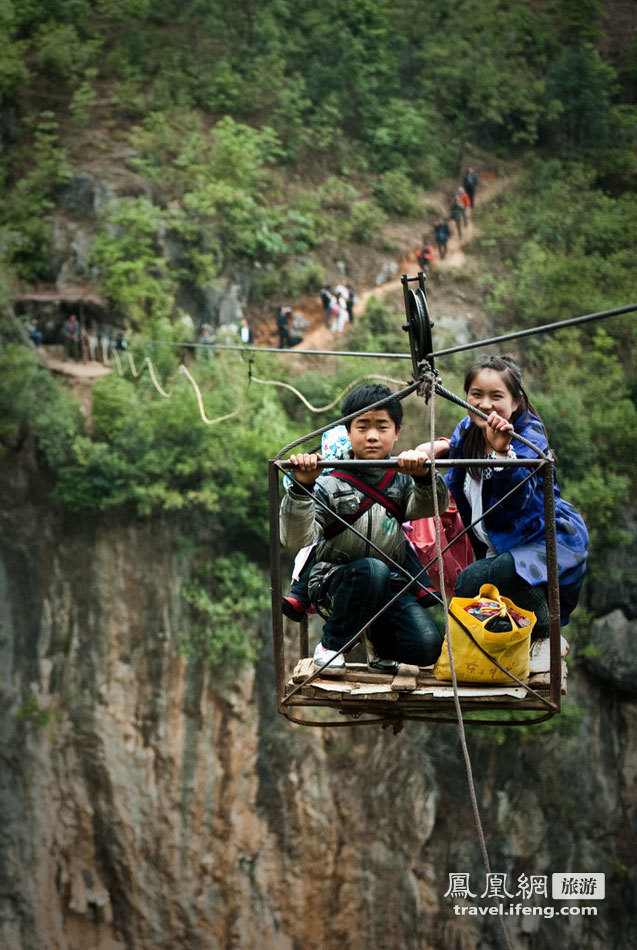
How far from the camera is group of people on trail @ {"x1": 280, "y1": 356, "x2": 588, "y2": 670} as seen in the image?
3.76m

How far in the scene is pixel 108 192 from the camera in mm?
13219

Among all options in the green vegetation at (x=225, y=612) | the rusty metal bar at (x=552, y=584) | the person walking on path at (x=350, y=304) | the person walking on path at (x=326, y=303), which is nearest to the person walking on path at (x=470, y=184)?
the person walking on path at (x=350, y=304)

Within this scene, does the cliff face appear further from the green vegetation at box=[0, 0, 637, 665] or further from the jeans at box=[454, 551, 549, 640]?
the jeans at box=[454, 551, 549, 640]

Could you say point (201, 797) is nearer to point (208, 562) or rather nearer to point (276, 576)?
point (208, 562)

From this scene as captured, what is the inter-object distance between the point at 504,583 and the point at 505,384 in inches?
26.3

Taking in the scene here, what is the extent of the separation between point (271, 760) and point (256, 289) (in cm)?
566

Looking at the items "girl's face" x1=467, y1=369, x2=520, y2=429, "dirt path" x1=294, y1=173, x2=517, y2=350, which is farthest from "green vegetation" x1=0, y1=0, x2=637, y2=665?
"girl's face" x1=467, y1=369, x2=520, y2=429

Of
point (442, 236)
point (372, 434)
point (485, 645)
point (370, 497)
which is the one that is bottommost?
point (442, 236)

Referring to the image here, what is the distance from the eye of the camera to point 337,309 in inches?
544

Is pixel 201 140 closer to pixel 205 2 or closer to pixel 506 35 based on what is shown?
pixel 205 2

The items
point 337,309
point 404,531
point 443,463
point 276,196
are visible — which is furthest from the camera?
point 276,196

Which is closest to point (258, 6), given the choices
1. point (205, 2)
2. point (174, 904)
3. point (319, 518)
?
point (205, 2)

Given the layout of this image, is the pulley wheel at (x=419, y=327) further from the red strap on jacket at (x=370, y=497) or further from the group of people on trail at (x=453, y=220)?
the group of people on trail at (x=453, y=220)

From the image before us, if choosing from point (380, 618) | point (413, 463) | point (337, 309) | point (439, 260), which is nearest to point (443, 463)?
point (413, 463)
